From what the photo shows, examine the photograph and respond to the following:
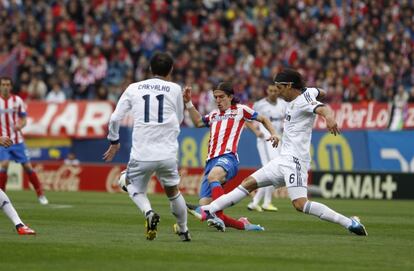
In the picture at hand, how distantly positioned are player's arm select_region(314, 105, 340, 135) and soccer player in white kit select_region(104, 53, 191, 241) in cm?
178

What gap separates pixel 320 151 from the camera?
27.9 meters

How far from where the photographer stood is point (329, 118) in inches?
498

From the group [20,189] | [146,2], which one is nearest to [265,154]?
[20,189]

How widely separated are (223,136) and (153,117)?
3.54 meters

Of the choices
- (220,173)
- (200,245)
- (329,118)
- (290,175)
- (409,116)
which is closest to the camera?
(200,245)

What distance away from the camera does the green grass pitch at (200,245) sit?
1046 cm

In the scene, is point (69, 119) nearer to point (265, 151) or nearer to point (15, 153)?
point (15, 153)

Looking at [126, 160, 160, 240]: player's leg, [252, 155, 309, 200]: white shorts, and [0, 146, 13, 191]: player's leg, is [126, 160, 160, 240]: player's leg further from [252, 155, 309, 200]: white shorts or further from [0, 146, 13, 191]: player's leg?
[0, 146, 13, 191]: player's leg

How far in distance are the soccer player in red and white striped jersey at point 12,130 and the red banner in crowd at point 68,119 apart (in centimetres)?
948

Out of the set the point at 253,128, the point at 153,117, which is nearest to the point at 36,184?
the point at 253,128

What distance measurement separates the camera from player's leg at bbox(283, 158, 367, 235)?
13.5 metres

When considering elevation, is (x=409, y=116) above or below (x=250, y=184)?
above

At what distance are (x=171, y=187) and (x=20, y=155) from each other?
9650 millimetres

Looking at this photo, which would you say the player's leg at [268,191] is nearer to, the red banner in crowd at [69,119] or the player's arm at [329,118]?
the player's arm at [329,118]
